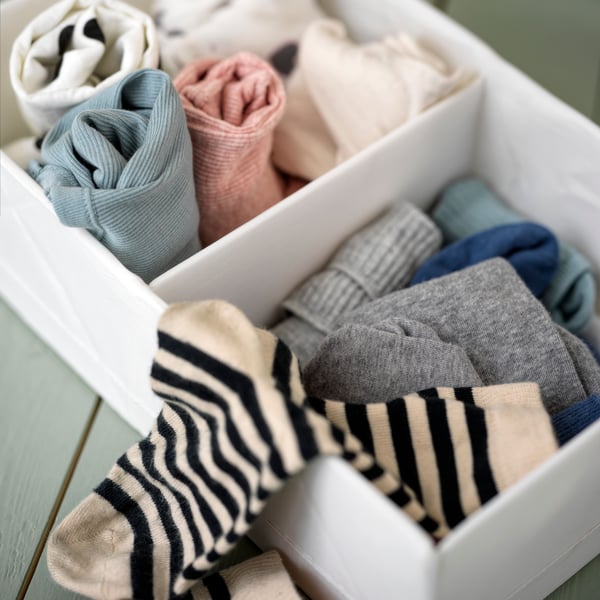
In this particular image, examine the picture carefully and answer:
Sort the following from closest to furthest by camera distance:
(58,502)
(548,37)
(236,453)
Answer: (236,453)
(58,502)
(548,37)

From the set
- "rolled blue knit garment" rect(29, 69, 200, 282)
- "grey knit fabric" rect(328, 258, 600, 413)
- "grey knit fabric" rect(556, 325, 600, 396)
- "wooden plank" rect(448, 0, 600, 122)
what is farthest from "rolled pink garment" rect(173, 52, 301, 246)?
"wooden plank" rect(448, 0, 600, 122)

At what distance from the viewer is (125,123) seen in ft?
2.29

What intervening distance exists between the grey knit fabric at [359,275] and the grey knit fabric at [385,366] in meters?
Answer: 0.11

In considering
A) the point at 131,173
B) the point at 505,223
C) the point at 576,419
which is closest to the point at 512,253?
the point at 505,223

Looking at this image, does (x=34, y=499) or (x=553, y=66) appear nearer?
(x=34, y=499)

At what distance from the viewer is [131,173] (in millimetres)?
661

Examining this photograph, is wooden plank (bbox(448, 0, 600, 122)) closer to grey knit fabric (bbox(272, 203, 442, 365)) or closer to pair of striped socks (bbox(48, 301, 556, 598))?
grey knit fabric (bbox(272, 203, 442, 365))

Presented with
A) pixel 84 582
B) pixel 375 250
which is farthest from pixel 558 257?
pixel 84 582

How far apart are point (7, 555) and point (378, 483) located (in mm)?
364

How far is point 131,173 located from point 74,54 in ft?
0.60

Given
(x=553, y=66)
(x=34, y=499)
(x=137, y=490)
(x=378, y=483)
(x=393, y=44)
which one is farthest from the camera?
(x=553, y=66)

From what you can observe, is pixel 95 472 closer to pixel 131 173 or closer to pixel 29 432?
pixel 29 432

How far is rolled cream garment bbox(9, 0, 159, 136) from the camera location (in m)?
0.77

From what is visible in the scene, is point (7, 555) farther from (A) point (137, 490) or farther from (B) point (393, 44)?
(B) point (393, 44)
